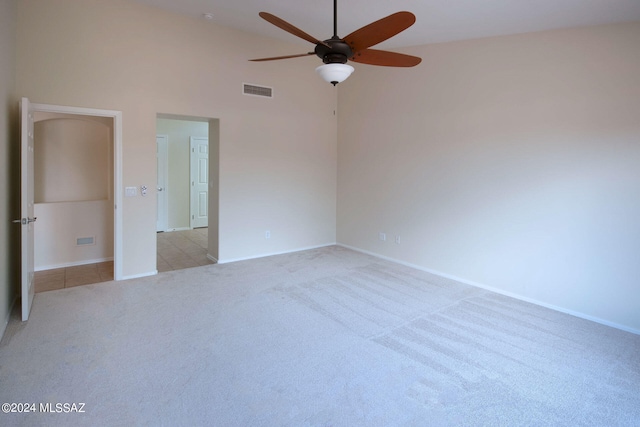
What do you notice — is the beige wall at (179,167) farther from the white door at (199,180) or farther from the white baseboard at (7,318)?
the white baseboard at (7,318)

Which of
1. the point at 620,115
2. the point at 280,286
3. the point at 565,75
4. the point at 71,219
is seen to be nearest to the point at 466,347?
the point at 280,286

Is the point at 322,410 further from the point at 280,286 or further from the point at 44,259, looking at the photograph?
the point at 44,259

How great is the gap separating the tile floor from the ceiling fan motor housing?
3721 millimetres

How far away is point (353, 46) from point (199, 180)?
20.8 ft

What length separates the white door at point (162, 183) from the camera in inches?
291

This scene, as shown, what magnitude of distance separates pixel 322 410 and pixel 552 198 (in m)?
3.13

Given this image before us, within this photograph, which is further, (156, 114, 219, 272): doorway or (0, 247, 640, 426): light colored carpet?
(156, 114, 219, 272): doorway

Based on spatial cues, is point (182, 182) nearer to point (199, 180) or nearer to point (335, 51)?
point (199, 180)

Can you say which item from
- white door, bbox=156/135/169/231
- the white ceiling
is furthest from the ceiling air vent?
white door, bbox=156/135/169/231

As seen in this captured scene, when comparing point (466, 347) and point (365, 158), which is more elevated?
point (365, 158)

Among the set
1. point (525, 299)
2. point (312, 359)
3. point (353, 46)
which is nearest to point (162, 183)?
point (312, 359)

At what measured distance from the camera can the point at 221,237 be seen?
16.7ft

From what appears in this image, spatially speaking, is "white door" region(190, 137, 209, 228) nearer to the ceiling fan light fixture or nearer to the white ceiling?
the white ceiling

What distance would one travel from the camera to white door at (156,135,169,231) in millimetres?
7380
